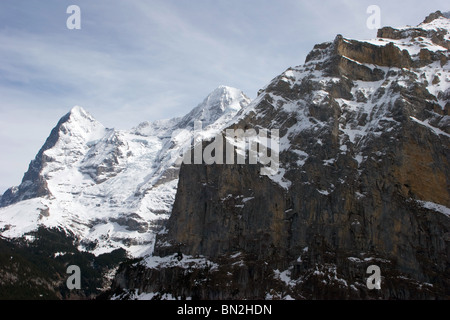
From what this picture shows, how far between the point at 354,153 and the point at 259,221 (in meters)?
37.4

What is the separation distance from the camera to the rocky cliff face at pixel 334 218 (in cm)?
16438

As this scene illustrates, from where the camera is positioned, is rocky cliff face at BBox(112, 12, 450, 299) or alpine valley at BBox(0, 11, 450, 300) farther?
rocky cliff face at BBox(112, 12, 450, 299)

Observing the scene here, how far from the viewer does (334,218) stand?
578ft

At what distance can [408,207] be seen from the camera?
170375 mm

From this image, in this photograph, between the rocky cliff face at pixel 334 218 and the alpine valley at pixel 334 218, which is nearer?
the alpine valley at pixel 334 218

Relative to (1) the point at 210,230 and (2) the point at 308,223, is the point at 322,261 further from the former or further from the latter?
(1) the point at 210,230

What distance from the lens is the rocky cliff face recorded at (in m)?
164

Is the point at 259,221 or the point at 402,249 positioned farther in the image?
the point at 259,221
